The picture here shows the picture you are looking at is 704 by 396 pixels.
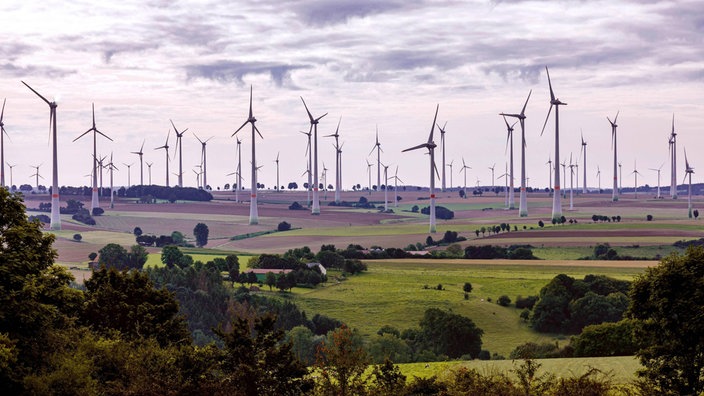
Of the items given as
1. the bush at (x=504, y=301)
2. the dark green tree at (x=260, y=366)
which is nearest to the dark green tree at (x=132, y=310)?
the dark green tree at (x=260, y=366)

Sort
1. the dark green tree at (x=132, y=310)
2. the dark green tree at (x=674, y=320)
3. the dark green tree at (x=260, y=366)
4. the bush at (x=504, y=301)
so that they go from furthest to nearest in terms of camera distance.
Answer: the bush at (x=504, y=301) → the dark green tree at (x=132, y=310) → the dark green tree at (x=260, y=366) → the dark green tree at (x=674, y=320)

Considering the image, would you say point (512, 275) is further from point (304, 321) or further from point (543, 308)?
point (304, 321)

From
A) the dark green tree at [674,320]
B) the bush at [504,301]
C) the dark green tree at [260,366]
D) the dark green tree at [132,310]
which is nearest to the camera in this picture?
the dark green tree at [674,320]

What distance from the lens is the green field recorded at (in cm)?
14000

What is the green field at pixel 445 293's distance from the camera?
140 metres

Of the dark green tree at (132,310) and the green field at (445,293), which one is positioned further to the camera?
the green field at (445,293)

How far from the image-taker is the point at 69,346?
5931 centimetres

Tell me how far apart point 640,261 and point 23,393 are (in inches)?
6225

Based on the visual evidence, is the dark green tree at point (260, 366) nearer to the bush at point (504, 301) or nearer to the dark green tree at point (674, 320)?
the dark green tree at point (674, 320)

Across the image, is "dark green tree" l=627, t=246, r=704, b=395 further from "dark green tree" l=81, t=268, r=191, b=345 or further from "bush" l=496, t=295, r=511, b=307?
"bush" l=496, t=295, r=511, b=307

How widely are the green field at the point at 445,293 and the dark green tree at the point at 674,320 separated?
70073 mm

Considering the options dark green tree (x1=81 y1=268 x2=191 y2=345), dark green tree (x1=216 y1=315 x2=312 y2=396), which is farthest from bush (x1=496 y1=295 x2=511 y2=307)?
dark green tree (x1=216 y1=315 x2=312 y2=396)

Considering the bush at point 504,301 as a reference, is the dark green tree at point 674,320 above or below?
above

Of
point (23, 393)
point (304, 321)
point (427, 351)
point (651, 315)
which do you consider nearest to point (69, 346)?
point (23, 393)
